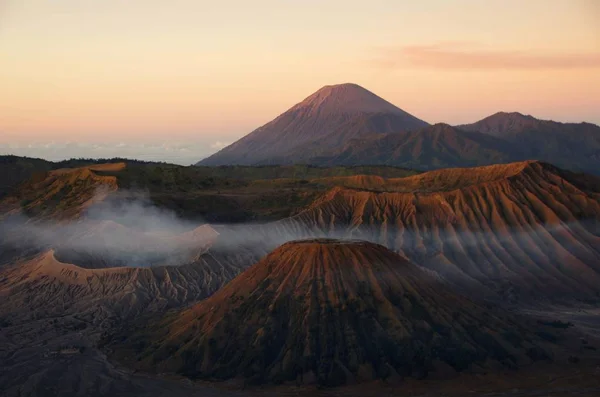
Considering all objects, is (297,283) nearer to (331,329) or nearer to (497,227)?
(331,329)

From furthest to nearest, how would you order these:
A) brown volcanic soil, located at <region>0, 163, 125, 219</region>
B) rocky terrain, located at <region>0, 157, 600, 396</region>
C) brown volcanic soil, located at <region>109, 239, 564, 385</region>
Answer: brown volcanic soil, located at <region>0, 163, 125, 219</region> → rocky terrain, located at <region>0, 157, 600, 396</region> → brown volcanic soil, located at <region>109, 239, 564, 385</region>

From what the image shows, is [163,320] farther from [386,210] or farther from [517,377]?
[386,210]

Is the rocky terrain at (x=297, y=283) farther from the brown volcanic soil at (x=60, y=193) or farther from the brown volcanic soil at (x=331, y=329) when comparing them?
the brown volcanic soil at (x=60, y=193)

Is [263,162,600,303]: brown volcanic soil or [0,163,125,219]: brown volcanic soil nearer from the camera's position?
[263,162,600,303]: brown volcanic soil

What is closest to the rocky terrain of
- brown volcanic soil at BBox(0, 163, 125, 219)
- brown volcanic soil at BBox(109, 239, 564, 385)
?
brown volcanic soil at BBox(109, 239, 564, 385)

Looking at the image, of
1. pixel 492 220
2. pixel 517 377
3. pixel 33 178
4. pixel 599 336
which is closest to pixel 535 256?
pixel 492 220

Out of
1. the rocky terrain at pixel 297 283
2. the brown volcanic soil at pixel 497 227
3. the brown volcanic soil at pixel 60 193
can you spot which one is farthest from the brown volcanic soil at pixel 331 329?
the brown volcanic soil at pixel 60 193

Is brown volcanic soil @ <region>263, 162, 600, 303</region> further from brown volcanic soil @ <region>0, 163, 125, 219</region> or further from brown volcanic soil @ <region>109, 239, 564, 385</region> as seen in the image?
brown volcanic soil @ <region>0, 163, 125, 219</region>

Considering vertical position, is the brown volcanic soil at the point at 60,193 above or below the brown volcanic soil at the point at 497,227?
above

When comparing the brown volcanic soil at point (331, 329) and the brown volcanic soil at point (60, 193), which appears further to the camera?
the brown volcanic soil at point (60, 193)
